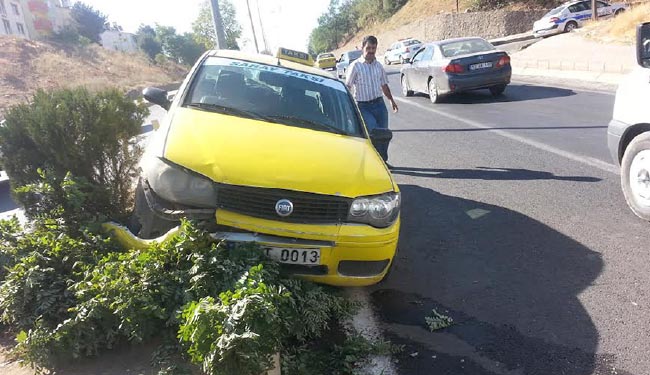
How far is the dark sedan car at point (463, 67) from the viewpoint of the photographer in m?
13.0

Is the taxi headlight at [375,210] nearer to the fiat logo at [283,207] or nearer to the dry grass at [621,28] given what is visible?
the fiat logo at [283,207]

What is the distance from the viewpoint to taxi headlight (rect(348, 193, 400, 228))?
3.41 meters

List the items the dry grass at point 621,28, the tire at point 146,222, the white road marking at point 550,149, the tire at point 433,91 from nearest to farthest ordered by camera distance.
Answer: the tire at point 146,222 < the white road marking at point 550,149 < the tire at point 433,91 < the dry grass at point 621,28

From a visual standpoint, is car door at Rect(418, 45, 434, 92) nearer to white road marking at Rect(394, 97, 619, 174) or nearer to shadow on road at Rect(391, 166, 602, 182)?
white road marking at Rect(394, 97, 619, 174)

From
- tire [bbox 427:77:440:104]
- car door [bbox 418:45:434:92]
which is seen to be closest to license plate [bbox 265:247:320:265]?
tire [bbox 427:77:440:104]

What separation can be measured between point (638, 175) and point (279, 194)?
3.34 meters

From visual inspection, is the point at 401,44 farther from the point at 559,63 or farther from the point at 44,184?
the point at 44,184

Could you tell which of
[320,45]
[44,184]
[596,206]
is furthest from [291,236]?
[320,45]

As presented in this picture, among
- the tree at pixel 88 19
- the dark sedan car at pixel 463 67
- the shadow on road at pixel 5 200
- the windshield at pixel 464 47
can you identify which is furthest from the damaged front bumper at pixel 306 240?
the tree at pixel 88 19

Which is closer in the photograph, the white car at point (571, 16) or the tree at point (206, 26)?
the white car at point (571, 16)

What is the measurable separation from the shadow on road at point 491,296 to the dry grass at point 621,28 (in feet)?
58.2

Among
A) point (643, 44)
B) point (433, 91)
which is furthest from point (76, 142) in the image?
point (433, 91)

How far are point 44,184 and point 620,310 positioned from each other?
13.3 ft

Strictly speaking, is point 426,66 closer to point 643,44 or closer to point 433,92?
point 433,92
